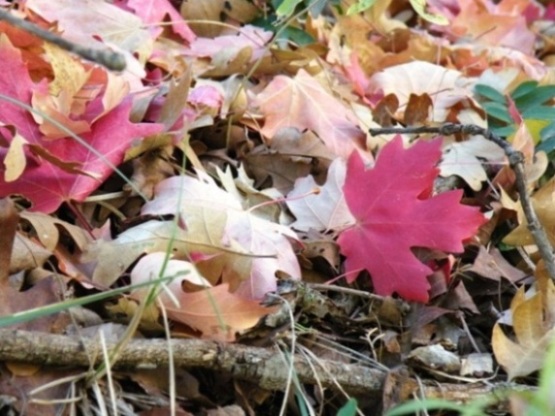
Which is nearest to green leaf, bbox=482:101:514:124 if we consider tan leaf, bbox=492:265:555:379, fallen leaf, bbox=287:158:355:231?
fallen leaf, bbox=287:158:355:231

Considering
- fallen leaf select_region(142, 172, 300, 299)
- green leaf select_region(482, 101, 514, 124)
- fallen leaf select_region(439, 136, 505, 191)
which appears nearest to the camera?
fallen leaf select_region(142, 172, 300, 299)

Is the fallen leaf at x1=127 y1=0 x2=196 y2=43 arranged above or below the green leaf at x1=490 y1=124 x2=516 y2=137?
above

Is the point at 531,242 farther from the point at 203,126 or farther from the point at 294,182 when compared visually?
the point at 203,126

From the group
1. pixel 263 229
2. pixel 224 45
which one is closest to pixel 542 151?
pixel 263 229

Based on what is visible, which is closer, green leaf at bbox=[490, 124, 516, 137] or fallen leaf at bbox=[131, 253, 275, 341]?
fallen leaf at bbox=[131, 253, 275, 341]

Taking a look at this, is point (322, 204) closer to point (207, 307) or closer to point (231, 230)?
point (231, 230)

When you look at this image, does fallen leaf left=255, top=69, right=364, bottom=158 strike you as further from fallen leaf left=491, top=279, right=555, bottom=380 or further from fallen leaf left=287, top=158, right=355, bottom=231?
fallen leaf left=491, top=279, right=555, bottom=380
